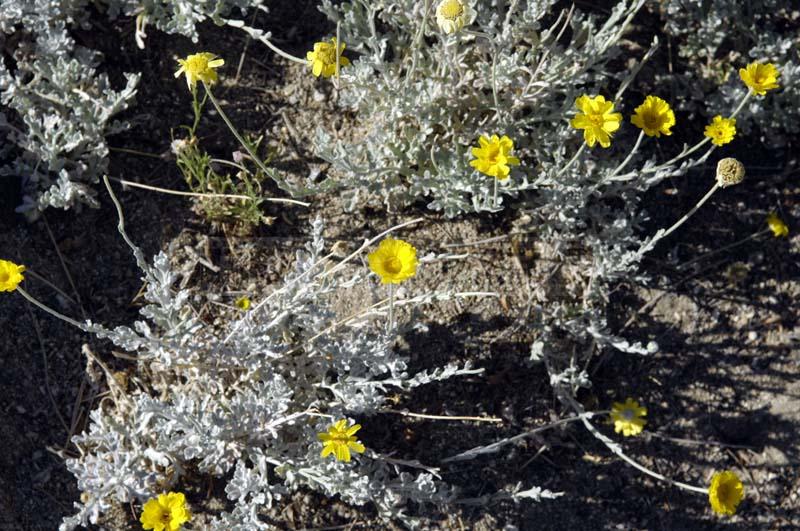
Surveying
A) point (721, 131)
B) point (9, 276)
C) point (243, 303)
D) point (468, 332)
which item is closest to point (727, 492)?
point (468, 332)

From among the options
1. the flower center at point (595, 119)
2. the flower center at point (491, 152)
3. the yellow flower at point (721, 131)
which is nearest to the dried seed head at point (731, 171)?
the yellow flower at point (721, 131)

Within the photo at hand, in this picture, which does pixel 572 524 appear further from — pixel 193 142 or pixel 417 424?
pixel 193 142

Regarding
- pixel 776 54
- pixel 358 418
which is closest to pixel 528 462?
pixel 358 418

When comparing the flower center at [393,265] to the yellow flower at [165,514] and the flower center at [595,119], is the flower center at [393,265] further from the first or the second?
the yellow flower at [165,514]

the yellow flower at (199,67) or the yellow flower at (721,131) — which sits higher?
the yellow flower at (199,67)

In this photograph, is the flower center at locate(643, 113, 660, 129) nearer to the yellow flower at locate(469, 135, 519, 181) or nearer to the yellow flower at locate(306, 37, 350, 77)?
the yellow flower at locate(469, 135, 519, 181)

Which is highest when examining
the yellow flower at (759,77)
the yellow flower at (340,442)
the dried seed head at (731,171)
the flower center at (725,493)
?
the yellow flower at (759,77)

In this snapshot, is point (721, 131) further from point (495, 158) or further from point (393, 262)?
point (393, 262)
